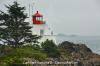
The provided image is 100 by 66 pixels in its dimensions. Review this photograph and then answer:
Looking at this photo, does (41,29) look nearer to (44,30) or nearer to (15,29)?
(44,30)

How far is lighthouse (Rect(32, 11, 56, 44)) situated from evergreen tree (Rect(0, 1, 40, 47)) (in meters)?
2.84

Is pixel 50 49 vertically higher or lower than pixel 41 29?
lower

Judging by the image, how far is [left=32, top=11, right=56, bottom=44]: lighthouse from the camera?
39.1 m

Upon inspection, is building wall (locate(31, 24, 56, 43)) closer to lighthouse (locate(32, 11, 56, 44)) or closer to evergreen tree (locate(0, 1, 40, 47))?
lighthouse (locate(32, 11, 56, 44))

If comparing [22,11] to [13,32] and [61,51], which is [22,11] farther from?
[61,51]

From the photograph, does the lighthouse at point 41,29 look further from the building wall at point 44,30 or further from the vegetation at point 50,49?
the vegetation at point 50,49

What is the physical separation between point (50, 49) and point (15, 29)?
16.0 ft

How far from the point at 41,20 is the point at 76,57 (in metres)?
9.50

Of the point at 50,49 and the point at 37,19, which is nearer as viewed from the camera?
the point at 50,49

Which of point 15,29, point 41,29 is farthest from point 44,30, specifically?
point 15,29

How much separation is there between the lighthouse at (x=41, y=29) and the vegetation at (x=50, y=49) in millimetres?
3062

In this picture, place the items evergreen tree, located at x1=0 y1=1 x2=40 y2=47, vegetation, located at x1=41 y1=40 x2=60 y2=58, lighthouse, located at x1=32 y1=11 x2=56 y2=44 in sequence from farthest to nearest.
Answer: lighthouse, located at x1=32 y1=11 x2=56 y2=44, evergreen tree, located at x1=0 y1=1 x2=40 y2=47, vegetation, located at x1=41 y1=40 x2=60 y2=58

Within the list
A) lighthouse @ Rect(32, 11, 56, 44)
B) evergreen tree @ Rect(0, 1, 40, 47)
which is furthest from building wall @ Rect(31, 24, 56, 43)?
evergreen tree @ Rect(0, 1, 40, 47)

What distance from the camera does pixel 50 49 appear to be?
34.5 meters
